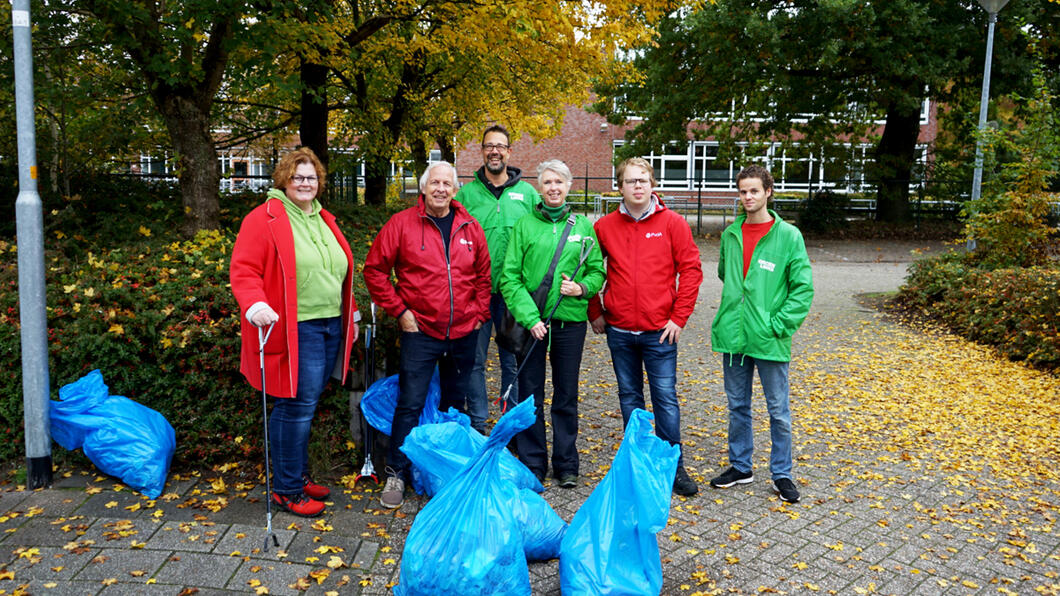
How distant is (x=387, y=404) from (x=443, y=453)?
708mm

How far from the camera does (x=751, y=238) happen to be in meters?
4.63

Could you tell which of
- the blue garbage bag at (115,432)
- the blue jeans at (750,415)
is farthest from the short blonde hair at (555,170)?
the blue garbage bag at (115,432)

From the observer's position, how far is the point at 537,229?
176 inches

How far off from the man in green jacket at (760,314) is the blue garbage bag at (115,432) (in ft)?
10.1

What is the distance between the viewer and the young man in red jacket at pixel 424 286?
4.29m

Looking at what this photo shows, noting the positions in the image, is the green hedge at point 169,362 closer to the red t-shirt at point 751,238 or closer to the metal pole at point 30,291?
the metal pole at point 30,291

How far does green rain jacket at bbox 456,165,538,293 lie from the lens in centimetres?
490

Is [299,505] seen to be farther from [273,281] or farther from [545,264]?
[545,264]

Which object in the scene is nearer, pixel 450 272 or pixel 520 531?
pixel 520 531

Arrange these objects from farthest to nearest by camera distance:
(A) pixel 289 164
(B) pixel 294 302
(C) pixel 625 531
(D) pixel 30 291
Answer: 1. (D) pixel 30 291
2. (A) pixel 289 164
3. (B) pixel 294 302
4. (C) pixel 625 531

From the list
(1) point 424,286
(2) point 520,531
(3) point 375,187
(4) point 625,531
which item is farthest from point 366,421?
(3) point 375,187

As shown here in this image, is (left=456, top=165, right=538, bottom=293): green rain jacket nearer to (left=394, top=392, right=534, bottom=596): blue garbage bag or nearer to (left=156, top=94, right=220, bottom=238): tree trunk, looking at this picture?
(left=394, top=392, right=534, bottom=596): blue garbage bag

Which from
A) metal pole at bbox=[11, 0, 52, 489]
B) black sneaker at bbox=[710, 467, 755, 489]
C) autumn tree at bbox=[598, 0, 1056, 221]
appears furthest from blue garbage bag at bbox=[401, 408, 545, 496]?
autumn tree at bbox=[598, 0, 1056, 221]

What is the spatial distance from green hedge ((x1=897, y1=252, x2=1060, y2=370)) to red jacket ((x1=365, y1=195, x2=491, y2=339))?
6.18m
